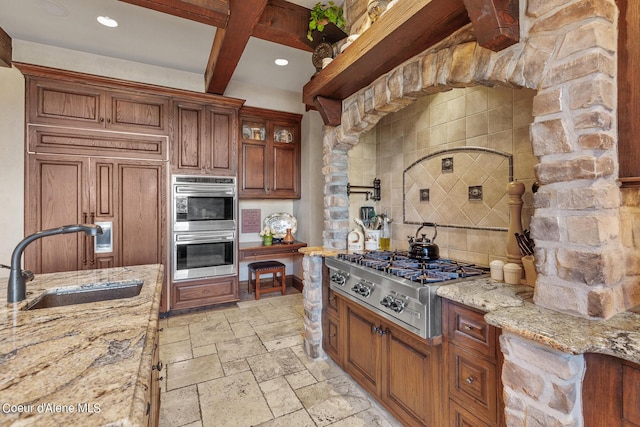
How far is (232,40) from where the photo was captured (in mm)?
2467

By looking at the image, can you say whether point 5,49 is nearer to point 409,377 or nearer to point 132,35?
point 132,35

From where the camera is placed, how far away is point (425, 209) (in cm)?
244

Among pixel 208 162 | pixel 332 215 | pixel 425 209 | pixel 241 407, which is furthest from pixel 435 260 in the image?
pixel 208 162

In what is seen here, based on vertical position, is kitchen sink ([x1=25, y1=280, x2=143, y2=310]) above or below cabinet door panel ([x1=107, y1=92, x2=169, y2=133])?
below

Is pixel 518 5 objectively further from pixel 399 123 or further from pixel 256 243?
pixel 256 243

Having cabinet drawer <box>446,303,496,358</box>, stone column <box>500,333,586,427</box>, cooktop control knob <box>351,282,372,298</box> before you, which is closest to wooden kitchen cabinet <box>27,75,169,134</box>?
cooktop control knob <box>351,282,372,298</box>

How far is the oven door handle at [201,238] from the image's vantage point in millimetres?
3396

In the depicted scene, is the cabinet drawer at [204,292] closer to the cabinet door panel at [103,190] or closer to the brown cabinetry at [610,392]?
the cabinet door panel at [103,190]

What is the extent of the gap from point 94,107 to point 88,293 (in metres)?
2.42

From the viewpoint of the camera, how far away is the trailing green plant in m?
2.26

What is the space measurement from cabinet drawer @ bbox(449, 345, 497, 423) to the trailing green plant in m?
2.39

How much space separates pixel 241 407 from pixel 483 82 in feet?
7.76

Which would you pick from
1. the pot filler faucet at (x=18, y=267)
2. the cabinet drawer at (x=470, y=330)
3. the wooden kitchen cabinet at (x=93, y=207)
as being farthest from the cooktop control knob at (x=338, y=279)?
the wooden kitchen cabinet at (x=93, y=207)

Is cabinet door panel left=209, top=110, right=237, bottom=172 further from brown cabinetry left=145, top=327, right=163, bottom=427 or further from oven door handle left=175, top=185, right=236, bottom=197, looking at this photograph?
brown cabinetry left=145, top=327, right=163, bottom=427
